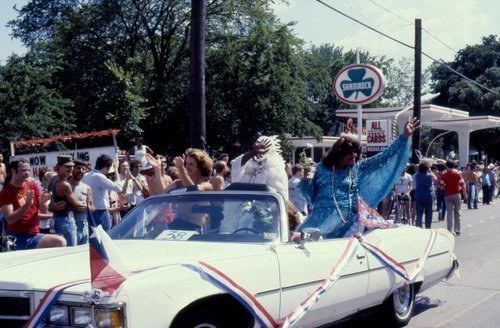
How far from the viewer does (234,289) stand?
4.46m

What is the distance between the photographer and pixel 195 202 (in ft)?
18.2

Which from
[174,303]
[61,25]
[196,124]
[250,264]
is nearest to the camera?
[174,303]

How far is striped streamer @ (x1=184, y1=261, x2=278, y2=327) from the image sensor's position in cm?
434

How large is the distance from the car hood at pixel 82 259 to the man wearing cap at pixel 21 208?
2.24m

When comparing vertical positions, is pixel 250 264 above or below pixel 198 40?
below

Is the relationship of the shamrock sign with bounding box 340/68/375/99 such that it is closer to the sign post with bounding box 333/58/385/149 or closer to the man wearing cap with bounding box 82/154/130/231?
the sign post with bounding box 333/58/385/149

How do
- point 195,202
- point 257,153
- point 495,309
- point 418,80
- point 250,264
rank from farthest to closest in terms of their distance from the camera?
point 418,80 < point 257,153 < point 495,309 < point 195,202 < point 250,264

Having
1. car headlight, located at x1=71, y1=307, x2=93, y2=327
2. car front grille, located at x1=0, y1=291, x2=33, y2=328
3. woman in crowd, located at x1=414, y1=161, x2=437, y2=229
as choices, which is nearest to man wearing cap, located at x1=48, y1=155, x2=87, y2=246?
car front grille, located at x1=0, y1=291, x2=33, y2=328

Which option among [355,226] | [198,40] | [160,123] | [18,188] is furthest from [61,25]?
[355,226]

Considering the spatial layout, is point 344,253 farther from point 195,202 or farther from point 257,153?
point 257,153

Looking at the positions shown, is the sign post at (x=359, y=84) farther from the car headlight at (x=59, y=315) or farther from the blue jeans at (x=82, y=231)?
the car headlight at (x=59, y=315)

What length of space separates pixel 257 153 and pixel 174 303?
4131mm

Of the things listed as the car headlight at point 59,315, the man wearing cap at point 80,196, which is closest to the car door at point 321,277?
the car headlight at point 59,315

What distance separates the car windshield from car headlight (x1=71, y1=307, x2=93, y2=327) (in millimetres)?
1471
